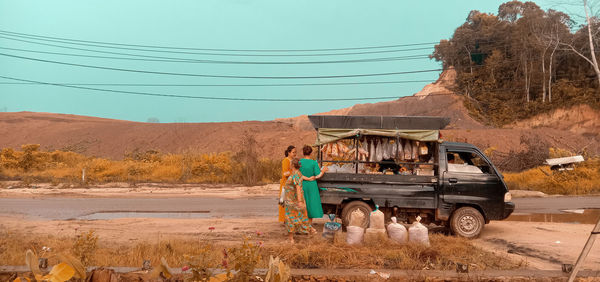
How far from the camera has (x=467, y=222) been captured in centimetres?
1069

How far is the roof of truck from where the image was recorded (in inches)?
424

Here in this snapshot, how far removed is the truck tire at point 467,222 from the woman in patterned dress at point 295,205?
3196 millimetres

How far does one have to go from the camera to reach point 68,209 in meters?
16.1

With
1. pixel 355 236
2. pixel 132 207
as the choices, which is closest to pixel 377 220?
pixel 355 236

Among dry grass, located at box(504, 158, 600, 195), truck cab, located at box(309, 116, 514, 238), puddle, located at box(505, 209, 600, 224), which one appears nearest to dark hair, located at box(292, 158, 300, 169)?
truck cab, located at box(309, 116, 514, 238)

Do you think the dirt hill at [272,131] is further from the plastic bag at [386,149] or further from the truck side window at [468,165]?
the plastic bag at [386,149]

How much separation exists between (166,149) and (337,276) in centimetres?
5991

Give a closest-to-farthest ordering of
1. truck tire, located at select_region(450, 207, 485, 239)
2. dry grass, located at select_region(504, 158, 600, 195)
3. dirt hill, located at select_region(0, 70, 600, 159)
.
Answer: truck tire, located at select_region(450, 207, 485, 239) < dry grass, located at select_region(504, 158, 600, 195) < dirt hill, located at select_region(0, 70, 600, 159)

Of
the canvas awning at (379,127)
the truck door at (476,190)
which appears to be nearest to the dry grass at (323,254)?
the truck door at (476,190)

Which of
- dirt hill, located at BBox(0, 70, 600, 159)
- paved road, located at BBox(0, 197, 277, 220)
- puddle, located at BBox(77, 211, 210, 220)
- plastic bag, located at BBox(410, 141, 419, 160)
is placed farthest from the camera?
dirt hill, located at BBox(0, 70, 600, 159)

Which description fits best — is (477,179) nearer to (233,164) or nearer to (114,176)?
(233,164)

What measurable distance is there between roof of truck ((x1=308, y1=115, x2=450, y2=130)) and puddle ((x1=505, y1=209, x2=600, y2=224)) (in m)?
5.47

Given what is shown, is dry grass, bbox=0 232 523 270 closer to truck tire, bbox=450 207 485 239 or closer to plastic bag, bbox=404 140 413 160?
truck tire, bbox=450 207 485 239

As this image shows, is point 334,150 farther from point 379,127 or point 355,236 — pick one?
point 355,236
